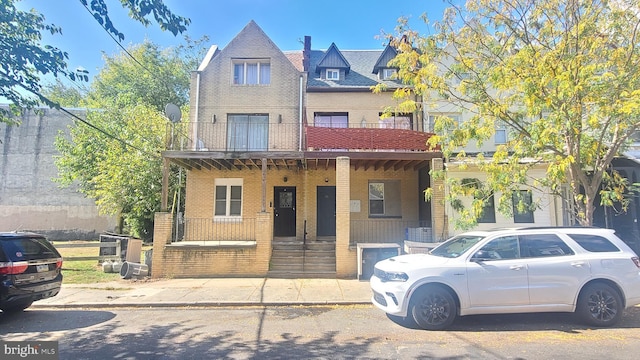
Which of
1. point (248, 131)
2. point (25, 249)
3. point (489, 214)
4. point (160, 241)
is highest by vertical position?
point (248, 131)

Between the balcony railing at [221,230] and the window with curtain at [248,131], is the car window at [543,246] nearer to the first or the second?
the balcony railing at [221,230]

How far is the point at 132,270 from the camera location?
10844mm

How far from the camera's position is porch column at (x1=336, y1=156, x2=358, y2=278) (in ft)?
36.6

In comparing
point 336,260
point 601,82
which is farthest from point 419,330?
point 601,82

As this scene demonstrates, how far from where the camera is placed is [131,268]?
10.8 metres

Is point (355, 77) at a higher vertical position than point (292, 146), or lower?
higher

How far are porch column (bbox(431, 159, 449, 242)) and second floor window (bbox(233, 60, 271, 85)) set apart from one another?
8208 mm

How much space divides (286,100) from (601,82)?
1080cm

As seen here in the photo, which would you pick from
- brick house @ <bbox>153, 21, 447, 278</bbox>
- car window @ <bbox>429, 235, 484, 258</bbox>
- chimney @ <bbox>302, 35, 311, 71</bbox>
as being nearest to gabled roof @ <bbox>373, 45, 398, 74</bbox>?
brick house @ <bbox>153, 21, 447, 278</bbox>

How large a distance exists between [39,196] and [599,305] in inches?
1143

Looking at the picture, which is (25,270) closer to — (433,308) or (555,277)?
(433,308)

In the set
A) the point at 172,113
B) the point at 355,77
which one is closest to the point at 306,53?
the point at 355,77

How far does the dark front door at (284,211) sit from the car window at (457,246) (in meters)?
8.31

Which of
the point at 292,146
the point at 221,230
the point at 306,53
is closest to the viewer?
the point at 221,230
